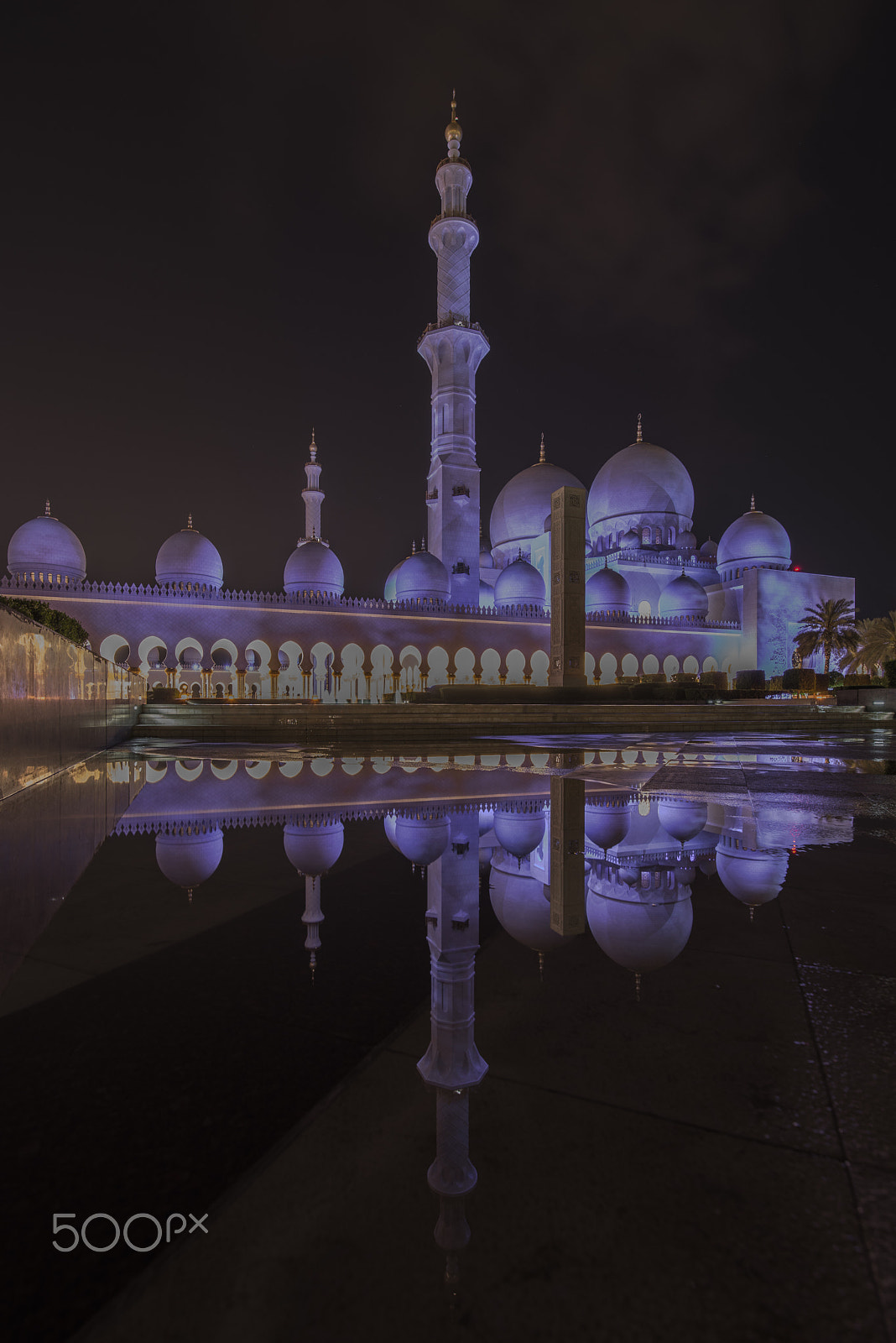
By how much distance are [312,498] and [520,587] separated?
10.00 metres

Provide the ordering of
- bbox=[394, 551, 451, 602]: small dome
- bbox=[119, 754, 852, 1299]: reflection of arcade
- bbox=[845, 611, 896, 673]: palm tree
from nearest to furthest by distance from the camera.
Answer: bbox=[119, 754, 852, 1299]: reflection of arcade
bbox=[845, 611, 896, 673]: palm tree
bbox=[394, 551, 451, 602]: small dome

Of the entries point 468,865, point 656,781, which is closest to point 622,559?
point 656,781

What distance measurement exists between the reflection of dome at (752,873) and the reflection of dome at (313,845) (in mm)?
1226

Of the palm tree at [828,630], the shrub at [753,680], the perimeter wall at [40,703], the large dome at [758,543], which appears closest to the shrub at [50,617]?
the perimeter wall at [40,703]

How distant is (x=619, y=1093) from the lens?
901mm

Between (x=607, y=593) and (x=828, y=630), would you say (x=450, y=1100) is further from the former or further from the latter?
(x=828, y=630)

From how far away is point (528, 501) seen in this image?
31.3 meters

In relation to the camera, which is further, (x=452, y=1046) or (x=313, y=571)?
(x=313, y=571)

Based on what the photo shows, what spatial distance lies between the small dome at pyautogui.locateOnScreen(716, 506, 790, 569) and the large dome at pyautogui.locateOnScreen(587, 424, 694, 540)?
2.53 metres

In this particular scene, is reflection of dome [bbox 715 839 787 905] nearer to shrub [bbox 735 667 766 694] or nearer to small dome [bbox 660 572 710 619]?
shrub [bbox 735 667 766 694]

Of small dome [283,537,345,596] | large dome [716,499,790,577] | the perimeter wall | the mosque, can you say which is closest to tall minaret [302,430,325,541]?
the mosque

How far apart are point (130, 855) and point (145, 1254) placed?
1.94 m

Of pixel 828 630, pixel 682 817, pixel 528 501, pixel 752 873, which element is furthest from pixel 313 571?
pixel 752 873

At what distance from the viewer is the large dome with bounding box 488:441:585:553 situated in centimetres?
3119
